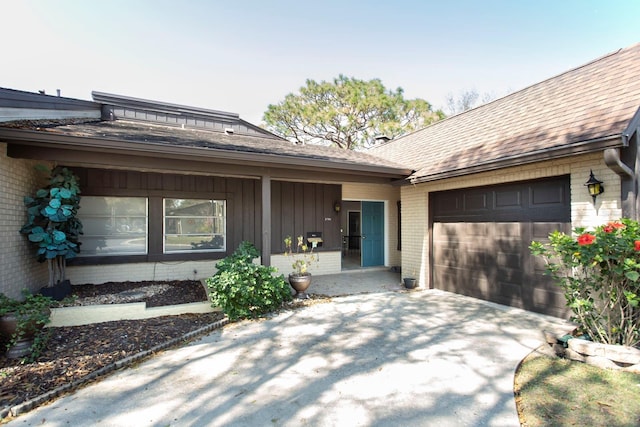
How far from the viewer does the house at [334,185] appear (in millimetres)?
4406

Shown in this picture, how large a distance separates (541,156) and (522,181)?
796mm

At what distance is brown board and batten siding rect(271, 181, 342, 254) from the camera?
8.25 metres

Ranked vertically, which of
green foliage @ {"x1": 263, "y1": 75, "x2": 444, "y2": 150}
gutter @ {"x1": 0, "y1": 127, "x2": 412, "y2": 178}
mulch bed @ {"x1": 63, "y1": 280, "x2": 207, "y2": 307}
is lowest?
mulch bed @ {"x1": 63, "y1": 280, "x2": 207, "y2": 307}

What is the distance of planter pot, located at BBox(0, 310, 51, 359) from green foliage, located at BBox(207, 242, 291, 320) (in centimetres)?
211

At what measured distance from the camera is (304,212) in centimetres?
865

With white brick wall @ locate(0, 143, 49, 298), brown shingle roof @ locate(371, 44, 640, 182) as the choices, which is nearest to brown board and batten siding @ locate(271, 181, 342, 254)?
brown shingle roof @ locate(371, 44, 640, 182)

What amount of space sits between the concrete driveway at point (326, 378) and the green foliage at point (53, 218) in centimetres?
305

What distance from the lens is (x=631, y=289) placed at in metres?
3.28

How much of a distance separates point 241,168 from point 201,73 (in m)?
7.20

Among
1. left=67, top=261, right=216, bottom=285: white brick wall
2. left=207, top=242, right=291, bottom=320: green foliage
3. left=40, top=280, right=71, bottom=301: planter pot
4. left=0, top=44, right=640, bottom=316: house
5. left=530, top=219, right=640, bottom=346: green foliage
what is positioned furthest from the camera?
left=67, top=261, right=216, bottom=285: white brick wall

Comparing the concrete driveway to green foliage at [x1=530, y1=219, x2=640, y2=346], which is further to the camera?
green foliage at [x1=530, y1=219, x2=640, y2=346]

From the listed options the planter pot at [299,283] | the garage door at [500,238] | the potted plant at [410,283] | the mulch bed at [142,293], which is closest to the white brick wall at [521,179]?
the garage door at [500,238]

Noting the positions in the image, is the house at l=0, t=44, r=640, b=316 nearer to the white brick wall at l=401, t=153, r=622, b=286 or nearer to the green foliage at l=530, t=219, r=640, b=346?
the white brick wall at l=401, t=153, r=622, b=286

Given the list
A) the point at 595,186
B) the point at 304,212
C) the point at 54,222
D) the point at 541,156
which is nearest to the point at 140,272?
the point at 54,222
